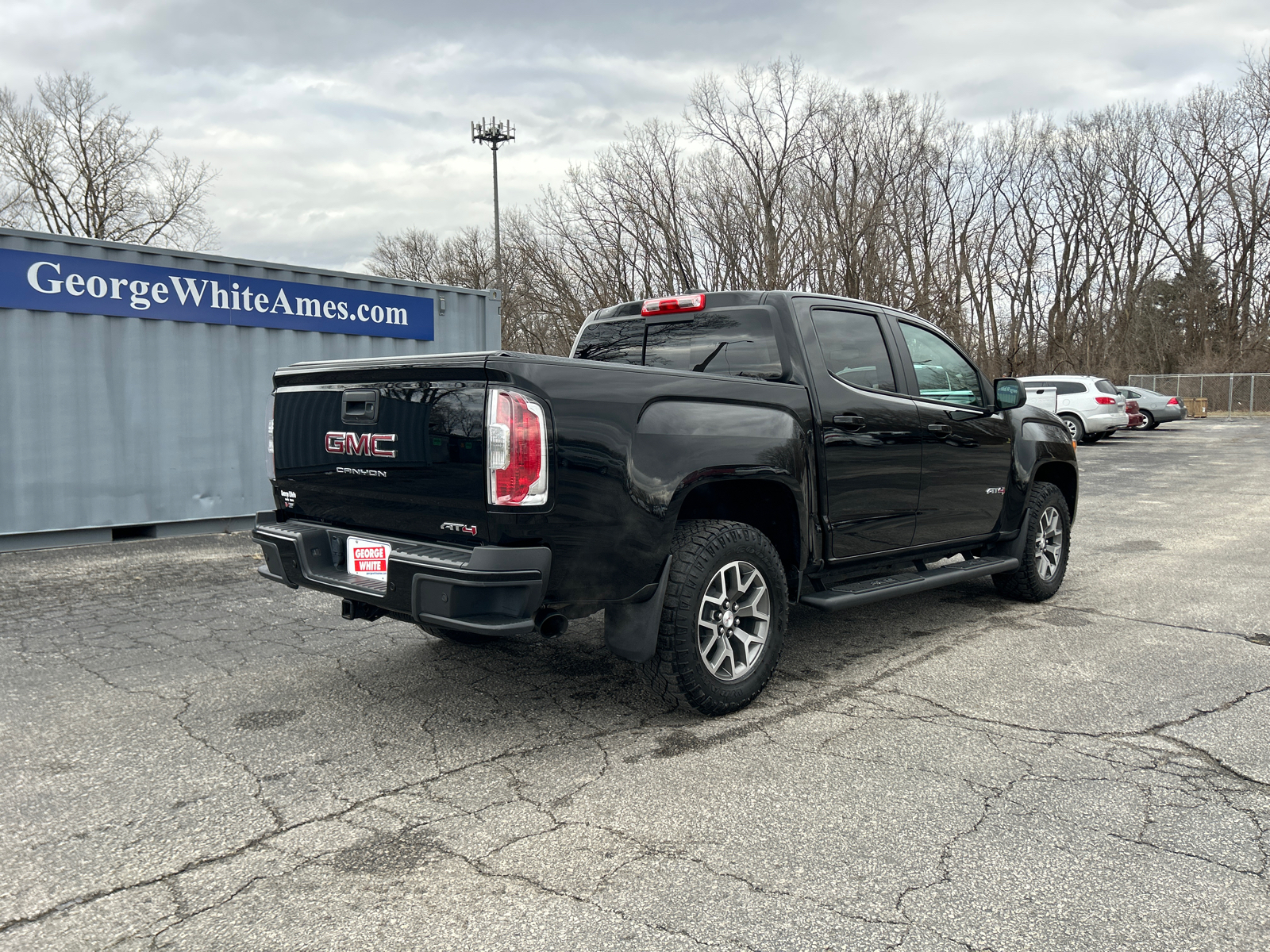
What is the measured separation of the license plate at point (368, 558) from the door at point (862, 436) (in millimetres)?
2100

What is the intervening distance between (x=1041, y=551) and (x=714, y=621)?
10.9ft

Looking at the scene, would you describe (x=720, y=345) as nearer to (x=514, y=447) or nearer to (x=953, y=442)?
(x=953, y=442)

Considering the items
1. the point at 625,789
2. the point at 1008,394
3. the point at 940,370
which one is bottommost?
the point at 625,789

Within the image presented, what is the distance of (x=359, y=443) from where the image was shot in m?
3.90

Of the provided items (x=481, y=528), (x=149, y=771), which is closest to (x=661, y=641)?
(x=481, y=528)

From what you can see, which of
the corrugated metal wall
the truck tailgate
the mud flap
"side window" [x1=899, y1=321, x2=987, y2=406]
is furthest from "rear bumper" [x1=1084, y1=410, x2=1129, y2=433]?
the truck tailgate

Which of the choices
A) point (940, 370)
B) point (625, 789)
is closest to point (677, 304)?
point (940, 370)

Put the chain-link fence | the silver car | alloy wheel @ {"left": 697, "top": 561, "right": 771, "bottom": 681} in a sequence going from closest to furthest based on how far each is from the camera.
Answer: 1. alloy wheel @ {"left": 697, "top": 561, "right": 771, "bottom": 681}
2. the silver car
3. the chain-link fence

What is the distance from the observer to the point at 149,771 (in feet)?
11.4

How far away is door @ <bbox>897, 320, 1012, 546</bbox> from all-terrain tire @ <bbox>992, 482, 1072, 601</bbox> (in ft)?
1.31

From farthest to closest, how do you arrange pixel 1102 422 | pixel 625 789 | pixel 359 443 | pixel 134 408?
pixel 1102 422, pixel 134 408, pixel 359 443, pixel 625 789

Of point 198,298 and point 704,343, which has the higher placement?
point 198,298

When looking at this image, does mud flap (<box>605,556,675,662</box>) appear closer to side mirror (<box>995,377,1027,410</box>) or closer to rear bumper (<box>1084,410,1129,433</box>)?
side mirror (<box>995,377,1027,410</box>)

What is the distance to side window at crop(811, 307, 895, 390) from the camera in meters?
4.85
